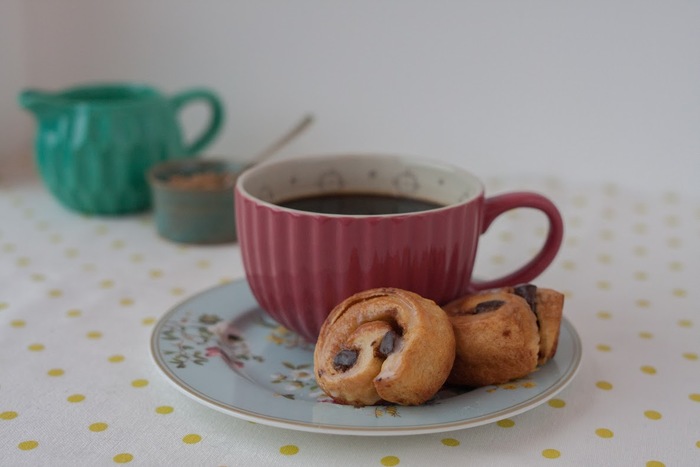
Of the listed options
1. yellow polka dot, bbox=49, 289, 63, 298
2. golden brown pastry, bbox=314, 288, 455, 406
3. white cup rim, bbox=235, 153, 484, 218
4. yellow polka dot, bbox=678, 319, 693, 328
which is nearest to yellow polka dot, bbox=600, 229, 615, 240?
yellow polka dot, bbox=678, 319, 693, 328

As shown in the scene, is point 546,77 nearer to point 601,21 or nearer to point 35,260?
point 601,21

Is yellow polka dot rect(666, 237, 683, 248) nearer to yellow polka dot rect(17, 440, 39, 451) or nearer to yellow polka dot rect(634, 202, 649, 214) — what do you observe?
yellow polka dot rect(634, 202, 649, 214)

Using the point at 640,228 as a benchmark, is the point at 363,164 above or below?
above

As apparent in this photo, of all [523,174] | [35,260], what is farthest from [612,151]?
[35,260]

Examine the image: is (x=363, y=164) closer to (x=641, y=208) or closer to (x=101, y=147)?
(x=101, y=147)

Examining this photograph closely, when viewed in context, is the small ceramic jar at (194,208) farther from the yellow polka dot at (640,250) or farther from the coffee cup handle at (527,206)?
the yellow polka dot at (640,250)

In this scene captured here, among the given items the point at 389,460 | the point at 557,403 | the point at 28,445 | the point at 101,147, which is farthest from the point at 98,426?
the point at 101,147
